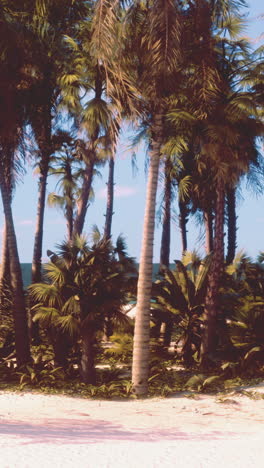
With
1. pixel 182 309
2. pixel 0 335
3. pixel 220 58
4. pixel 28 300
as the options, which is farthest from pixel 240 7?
pixel 0 335

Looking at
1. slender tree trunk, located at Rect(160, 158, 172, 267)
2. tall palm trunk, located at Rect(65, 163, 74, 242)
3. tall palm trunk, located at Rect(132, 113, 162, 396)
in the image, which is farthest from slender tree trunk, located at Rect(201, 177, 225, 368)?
tall palm trunk, located at Rect(65, 163, 74, 242)

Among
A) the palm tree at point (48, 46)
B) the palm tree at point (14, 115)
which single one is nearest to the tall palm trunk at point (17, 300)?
the palm tree at point (14, 115)

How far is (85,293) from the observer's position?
44.5 feet

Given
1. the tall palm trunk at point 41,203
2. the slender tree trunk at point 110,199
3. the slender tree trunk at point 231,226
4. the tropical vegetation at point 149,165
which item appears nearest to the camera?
the tropical vegetation at point 149,165

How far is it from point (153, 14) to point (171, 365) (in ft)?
28.7

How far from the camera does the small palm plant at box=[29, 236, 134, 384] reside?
13398 mm

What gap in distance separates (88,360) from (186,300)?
353 cm

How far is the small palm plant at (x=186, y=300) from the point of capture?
623 inches

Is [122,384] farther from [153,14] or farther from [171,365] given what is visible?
[153,14]

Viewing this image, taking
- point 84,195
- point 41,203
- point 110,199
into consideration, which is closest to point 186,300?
point 84,195

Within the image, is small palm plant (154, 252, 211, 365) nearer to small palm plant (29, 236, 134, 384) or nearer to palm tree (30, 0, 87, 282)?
small palm plant (29, 236, 134, 384)

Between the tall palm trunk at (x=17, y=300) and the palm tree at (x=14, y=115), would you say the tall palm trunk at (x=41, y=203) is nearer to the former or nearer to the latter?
the palm tree at (x=14, y=115)

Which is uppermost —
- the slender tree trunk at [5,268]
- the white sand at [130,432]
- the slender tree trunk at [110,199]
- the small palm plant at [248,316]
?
the slender tree trunk at [110,199]

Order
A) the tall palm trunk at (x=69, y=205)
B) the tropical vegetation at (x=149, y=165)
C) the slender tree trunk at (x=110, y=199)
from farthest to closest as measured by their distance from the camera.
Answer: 1. the tall palm trunk at (x=69, y=205)
2. the slender tree trunk at (x=110, y=199)
3. the tropical vegetation at (x=149, y=165)
